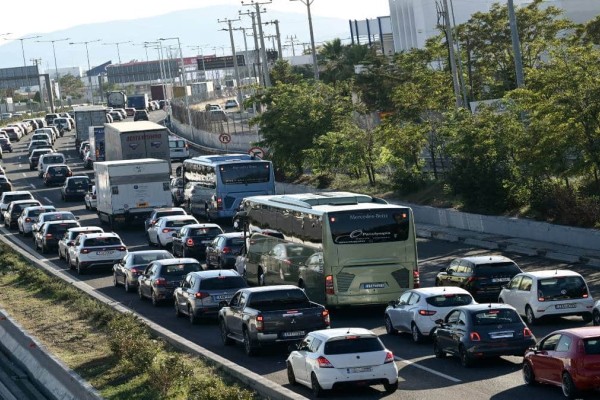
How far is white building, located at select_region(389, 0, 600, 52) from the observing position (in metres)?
98.8

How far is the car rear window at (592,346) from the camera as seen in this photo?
66.2 feet

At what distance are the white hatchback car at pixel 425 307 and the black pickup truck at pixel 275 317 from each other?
2.19 meters

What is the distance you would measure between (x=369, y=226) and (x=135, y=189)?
27.6 metres

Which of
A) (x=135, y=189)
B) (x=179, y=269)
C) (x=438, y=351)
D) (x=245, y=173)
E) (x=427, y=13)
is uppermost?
(x=427, y=13)

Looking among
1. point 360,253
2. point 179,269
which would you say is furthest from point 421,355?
point 179,269

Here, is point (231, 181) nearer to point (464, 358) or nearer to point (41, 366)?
point (41, 366)

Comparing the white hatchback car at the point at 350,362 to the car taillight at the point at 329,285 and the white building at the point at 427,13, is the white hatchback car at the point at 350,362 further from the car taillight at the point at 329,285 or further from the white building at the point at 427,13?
the white building at the point at 427,13

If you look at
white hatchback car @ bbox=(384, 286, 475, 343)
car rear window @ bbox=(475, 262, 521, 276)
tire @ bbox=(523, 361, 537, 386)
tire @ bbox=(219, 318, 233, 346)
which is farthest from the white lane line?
car rear window @ bbox=(475, 262, 521, 276)

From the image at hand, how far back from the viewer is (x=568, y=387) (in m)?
20.5

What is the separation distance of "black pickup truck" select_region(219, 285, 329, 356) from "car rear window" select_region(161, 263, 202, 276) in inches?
336

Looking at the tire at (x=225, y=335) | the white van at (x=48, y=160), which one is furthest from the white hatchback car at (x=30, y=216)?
the tire at (x=225, y=335)

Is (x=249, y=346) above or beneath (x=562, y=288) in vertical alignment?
beneath

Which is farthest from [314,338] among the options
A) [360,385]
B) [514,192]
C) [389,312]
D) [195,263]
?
[514,192]

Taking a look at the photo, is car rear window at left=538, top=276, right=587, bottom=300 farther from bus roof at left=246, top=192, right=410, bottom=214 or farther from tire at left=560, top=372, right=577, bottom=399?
tire at left=560, top=372, right=577, bottom=399
